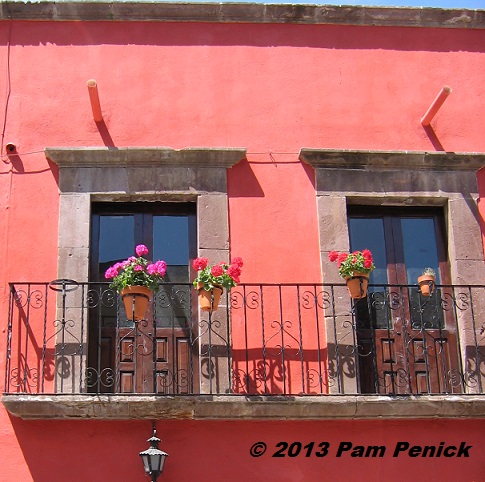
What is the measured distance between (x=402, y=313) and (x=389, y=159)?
1494mm

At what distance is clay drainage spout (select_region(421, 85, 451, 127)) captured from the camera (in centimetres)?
911

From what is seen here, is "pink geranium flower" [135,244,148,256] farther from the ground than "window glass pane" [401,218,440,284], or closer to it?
closer to it

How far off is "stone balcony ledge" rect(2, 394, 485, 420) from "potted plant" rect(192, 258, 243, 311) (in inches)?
31.1

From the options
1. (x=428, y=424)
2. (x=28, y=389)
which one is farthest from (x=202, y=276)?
(x=428, y=424)

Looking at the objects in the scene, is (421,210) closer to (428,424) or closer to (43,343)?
(428,424)

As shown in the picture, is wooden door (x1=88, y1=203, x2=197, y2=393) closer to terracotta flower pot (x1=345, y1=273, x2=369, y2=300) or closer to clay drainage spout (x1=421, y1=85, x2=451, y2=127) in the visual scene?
terracotta flower pot (x1=345, y1=273, x2=369, y2=300)

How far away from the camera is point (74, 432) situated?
808 cm

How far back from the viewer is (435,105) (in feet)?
30.5

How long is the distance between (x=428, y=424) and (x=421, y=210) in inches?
83.7

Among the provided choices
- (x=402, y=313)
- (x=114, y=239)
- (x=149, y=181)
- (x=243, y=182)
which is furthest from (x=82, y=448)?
(x=402, y=313)

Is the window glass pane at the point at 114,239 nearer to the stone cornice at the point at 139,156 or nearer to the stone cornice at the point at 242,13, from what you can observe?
the stone cornice at the point at 139,156

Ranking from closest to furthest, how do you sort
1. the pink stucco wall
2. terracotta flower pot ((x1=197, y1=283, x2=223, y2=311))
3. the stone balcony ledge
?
1. the stone balcony ledge
2. terracotta flower pot ((x1=197, y1=283, x2=223, y2=311))
3. the pink stucco wall

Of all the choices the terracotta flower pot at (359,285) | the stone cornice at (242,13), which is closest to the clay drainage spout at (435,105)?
the stone cornice at (242,13)

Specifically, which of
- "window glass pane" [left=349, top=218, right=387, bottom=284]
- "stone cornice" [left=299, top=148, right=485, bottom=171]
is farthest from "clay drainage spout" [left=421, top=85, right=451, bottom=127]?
"window glass pane" [left=349, top=218, right=387, bottom=284]
